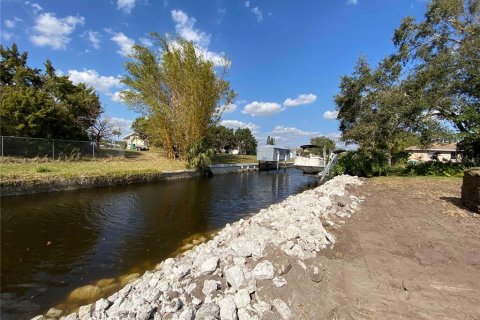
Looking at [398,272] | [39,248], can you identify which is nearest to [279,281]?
[398,272]

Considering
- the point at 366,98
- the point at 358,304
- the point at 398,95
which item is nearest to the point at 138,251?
the point at 358,304

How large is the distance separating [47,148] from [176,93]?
37.1 feet

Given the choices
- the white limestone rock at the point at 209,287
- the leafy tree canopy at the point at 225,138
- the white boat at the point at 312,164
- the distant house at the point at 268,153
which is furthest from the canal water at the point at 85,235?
the leafy tree canopy at the point at 225,138

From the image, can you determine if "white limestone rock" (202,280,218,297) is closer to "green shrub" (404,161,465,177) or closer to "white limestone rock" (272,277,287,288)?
"white limestone rock" (272,277,287,288)

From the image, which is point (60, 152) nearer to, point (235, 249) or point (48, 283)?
point (48, 283)

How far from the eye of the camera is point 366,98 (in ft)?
55.0

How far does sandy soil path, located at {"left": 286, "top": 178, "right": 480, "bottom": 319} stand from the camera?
2900 mm

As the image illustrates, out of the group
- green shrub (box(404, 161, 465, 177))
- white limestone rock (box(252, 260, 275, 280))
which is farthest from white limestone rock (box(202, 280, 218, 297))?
green shrub (box(404, 161, 465, 177))

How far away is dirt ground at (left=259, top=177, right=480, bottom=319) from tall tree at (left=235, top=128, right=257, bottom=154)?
6401 centimetres

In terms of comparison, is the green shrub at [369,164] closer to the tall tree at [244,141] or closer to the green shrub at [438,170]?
the green shrub at [438,170]

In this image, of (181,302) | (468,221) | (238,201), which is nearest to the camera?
(181,302)

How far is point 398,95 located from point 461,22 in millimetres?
6627

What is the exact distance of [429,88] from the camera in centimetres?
1441

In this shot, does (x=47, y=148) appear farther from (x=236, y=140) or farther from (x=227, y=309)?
(x=236, y=140)
